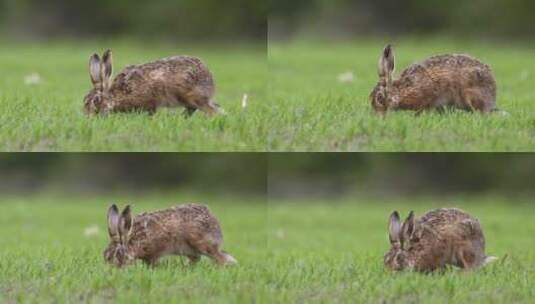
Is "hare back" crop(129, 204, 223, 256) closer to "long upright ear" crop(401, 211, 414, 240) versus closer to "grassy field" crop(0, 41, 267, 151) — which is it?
"grassy field" crop(0, 41, 267, 151)

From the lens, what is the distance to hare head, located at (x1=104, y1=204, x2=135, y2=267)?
7641mm

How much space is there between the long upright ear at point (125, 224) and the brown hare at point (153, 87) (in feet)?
2.22

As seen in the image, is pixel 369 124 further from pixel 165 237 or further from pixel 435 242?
pixel 165 237

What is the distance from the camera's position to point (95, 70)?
7.95 meters

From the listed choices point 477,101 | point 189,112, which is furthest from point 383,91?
point 189,112

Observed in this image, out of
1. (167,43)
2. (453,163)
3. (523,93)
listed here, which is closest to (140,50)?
(167,43)

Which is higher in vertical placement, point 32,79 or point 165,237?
point 32,79

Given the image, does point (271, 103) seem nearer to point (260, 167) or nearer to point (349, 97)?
point (349, 97)

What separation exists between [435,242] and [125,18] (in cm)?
965

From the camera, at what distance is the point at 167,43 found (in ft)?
50.8

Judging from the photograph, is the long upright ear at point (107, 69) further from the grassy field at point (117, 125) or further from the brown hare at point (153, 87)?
the grassy field at point (117, 125)

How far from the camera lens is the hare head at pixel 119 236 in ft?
25.1

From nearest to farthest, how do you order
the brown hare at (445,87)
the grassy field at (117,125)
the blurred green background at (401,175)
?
the grassy field at (117,125) < the brown hare at (445,87) < the blurred green background at (401,175)

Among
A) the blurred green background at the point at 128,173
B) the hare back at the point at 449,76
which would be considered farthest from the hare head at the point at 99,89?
the blurred green background at the point at 128,173
